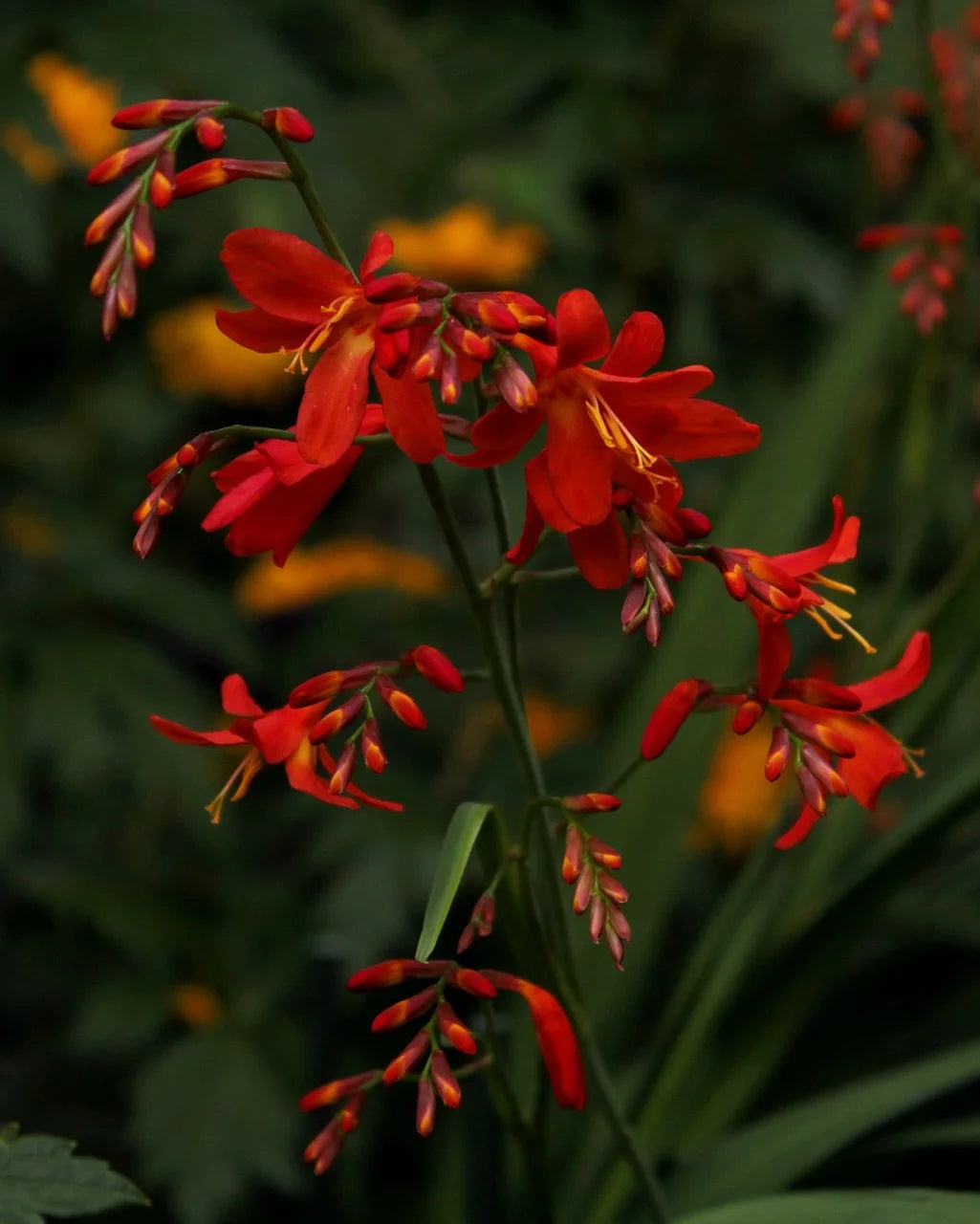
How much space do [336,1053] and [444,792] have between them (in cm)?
45

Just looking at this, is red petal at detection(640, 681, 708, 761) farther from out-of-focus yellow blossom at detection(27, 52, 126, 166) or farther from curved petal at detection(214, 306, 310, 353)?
out-of-focus yellow blossom at detection(27, 52, 126, 166)

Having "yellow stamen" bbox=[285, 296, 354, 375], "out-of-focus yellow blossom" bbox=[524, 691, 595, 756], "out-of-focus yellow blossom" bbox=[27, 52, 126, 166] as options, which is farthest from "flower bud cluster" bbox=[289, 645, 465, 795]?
"out-of-focus yellow blossom" bbox=[27, 52, 126, 166]

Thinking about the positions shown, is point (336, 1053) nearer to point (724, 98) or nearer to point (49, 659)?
point (49, 659)

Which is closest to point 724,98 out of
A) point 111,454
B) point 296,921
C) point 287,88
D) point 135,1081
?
point 287,88

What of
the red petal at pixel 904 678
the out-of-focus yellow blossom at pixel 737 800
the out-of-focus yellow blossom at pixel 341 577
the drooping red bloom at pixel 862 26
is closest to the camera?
the red petal at pixel 904 678

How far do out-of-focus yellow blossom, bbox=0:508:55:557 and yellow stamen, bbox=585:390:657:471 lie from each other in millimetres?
992

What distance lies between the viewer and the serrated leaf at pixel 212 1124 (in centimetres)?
98

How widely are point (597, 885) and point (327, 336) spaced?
199 millimetres

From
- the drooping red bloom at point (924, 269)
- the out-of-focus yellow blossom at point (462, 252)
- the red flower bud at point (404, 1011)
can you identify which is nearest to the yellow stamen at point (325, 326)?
the red flower bud at point (404, 1011)

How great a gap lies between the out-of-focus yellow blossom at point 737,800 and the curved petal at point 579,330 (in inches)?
30.8

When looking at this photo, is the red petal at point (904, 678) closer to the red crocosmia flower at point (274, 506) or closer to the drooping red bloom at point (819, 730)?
the drooping red bloom at point (819, 730)

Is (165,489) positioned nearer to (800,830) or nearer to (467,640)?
(800,830)

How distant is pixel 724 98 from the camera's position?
5.54ft

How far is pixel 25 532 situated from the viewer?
146 centimetres
